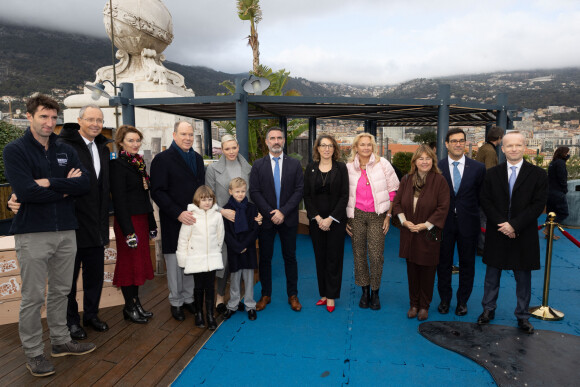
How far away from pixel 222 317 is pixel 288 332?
0.84m

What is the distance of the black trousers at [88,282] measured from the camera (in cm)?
342

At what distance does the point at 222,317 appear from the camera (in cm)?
399

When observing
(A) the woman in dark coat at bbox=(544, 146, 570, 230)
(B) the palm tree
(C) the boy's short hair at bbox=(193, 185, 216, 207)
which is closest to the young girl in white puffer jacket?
(C) the boy's short hair at bbox=(193, 185, 216, 207)

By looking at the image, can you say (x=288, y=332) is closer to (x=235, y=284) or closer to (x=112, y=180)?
(x=235, y=284)

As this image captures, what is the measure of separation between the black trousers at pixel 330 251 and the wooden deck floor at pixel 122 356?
4.80 feet

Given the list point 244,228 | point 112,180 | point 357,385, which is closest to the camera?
point 357,385

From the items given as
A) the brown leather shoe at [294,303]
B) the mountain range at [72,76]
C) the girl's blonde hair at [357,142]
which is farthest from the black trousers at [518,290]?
the mountain range at [72,76]

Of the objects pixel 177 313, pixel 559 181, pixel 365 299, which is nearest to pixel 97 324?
pixel 177 313

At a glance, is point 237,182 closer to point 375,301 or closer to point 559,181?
point 375,301

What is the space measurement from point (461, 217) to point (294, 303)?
213 centimetres

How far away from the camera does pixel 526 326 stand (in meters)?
3.54

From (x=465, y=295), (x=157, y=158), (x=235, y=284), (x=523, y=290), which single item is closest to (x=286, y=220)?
(x=235, y=284)

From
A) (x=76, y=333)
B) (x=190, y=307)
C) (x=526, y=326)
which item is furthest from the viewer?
(x=190, y=307)

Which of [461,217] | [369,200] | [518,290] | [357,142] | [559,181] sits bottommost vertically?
[518,290]
